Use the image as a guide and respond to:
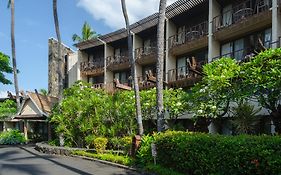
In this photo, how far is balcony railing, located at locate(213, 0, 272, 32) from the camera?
20.3m

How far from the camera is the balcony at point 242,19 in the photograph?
19472 mm

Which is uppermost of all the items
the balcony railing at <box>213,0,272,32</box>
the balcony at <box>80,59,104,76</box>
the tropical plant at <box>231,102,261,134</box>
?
the balcony railing at <box>213,0,272,32</box>

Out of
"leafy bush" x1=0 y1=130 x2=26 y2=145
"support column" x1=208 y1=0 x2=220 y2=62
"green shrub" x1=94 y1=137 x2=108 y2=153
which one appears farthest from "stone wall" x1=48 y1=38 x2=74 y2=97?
"green shrub" x1=94 y1=137 x2=108 y2=153

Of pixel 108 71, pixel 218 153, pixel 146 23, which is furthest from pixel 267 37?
pixel 108 71

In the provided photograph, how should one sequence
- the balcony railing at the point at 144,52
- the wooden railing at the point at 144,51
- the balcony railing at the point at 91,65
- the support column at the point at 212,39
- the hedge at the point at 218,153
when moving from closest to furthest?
the hedge at the point at 218,153 < the support column at the point at 212,39 < the balcony railing at the point at 144,52 < the wooden railing at the point at 144,51 < the balcony railing at the point at 91,65

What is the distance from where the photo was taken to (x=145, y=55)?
29625 mm

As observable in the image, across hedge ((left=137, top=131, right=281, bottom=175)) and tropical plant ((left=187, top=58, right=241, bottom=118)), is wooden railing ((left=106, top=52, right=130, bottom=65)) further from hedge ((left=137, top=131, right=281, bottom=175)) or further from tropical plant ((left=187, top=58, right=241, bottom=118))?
hedge ((left=137, top=131, right=281, bottom=175))

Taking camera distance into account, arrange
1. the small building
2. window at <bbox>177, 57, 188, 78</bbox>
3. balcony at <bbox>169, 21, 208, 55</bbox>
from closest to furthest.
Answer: balcony at <bbox>169, 21, 208, 55</bbox> < window at <bbox>177, 57, 188, 78</bbox> < the small building

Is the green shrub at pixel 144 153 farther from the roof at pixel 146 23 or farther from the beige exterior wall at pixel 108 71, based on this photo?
the beige exterior wall at pixel 108 71

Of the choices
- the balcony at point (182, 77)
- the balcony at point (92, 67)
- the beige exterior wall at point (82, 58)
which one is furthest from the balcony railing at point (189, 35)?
the beige exterior wall at point (82, 58)

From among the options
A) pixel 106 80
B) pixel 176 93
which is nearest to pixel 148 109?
pixel 176 93

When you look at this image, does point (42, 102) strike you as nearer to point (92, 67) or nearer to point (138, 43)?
point (92, 67)

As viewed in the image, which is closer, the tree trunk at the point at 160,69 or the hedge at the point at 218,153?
the hedge at the point at 218,153

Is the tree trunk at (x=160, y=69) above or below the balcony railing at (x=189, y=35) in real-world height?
below
